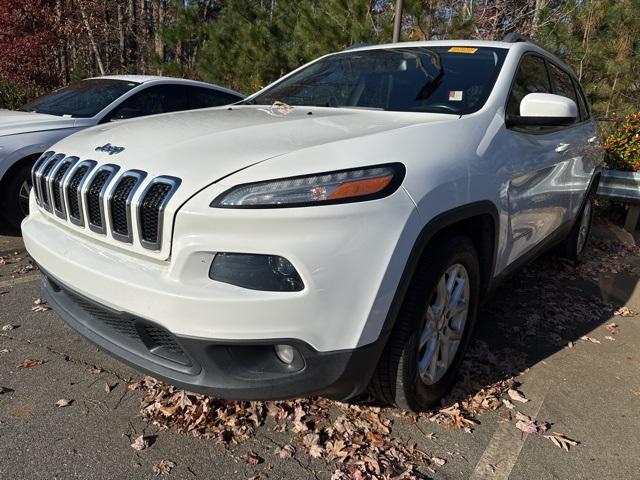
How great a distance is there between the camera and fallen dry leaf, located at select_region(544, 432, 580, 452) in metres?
2.31

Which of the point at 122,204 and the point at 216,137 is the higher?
the point at 216,137

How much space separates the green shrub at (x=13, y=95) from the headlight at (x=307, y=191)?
1035 centimetres

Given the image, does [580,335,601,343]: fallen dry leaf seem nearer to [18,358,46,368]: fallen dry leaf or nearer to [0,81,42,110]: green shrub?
[18,358,46,368]: fallen dry leaf

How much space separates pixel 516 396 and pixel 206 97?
4777 mm

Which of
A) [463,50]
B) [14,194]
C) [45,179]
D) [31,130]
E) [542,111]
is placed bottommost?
[14,194]

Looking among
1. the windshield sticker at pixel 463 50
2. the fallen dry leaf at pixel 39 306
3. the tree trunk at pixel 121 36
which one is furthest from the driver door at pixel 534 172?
the tree trunk at pixel 121 36

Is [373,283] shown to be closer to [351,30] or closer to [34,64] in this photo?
[351,30]

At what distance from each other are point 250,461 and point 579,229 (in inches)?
148

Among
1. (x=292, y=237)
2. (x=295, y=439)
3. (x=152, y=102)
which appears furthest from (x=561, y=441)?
(x=152, y=102)

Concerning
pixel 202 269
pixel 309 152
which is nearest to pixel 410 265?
pixel 309 152

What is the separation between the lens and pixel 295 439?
7.39 feet

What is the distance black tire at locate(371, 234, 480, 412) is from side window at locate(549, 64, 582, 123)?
2118 millimetres

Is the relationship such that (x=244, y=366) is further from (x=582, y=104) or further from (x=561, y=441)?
(x=582, y=104)

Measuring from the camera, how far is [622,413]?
2.59 m
